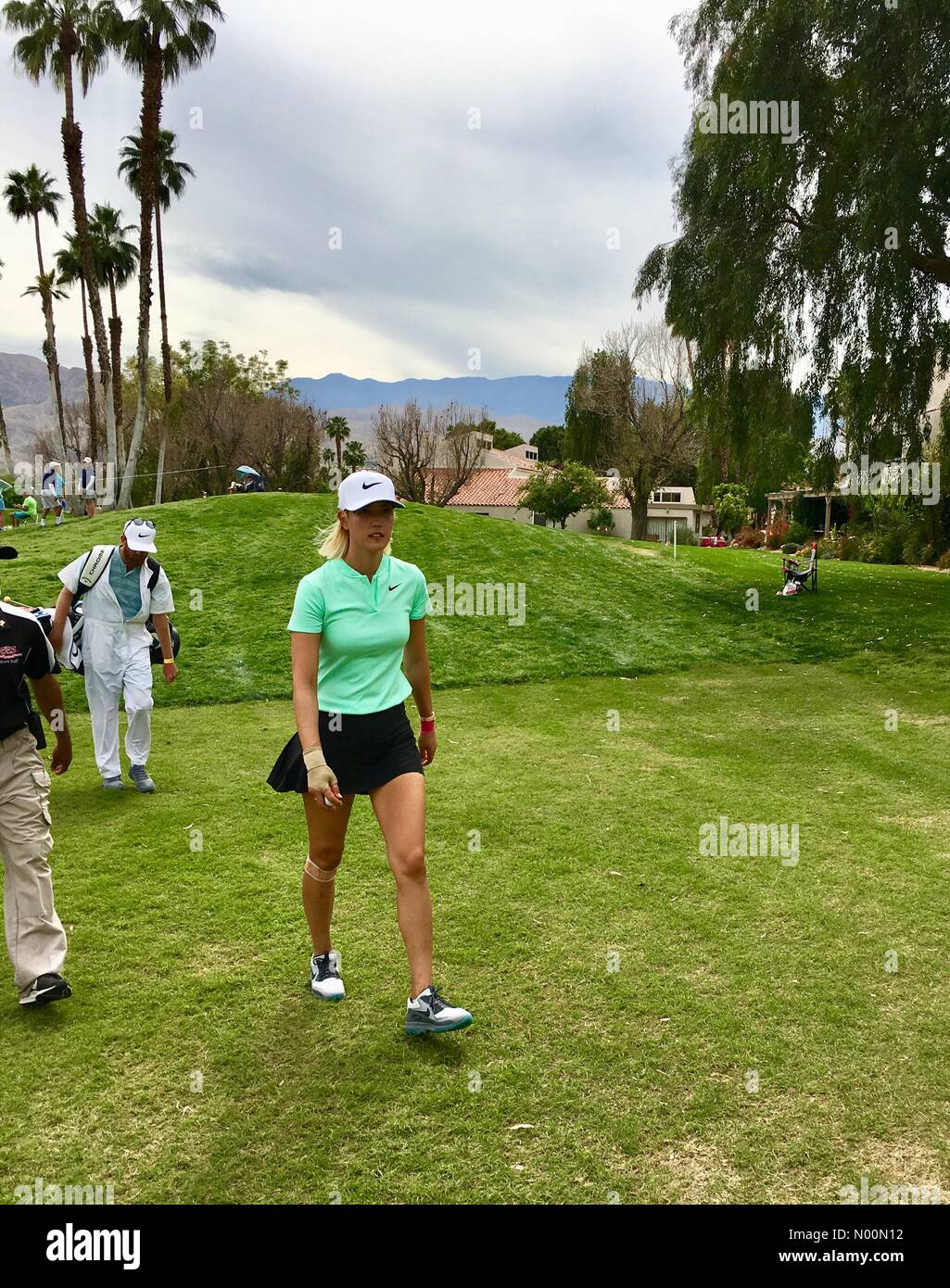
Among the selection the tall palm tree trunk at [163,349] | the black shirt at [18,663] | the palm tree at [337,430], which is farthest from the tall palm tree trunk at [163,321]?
the black shirt at [18,663]

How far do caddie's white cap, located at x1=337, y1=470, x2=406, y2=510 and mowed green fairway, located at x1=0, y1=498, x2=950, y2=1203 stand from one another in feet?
7.37

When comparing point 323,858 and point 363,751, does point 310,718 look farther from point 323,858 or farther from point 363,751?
point 323,858

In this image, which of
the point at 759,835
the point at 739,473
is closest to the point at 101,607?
the point at 759,835

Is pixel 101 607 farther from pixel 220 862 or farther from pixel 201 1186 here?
pixel 201 1186

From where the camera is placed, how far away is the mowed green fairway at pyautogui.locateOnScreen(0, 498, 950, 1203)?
3117mm

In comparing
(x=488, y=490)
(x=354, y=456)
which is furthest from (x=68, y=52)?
(x=488, y=490)

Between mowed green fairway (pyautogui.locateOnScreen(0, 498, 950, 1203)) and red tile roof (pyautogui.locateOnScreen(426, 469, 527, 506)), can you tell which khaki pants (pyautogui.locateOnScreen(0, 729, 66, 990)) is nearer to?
mowed green fairway (pyautogui.locateOnScreen(0, 498, 950, 1203))

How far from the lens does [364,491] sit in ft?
12.1

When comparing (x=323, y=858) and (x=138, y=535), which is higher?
(x=138, y=535)

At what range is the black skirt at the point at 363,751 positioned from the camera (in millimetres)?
3822

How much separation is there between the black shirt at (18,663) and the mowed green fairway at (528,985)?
1.32 meters

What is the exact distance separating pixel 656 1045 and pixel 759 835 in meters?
3.04

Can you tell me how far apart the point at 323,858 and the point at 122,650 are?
4499 mm

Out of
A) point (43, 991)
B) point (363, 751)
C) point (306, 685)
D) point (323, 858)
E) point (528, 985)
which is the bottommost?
point (528, 985)
